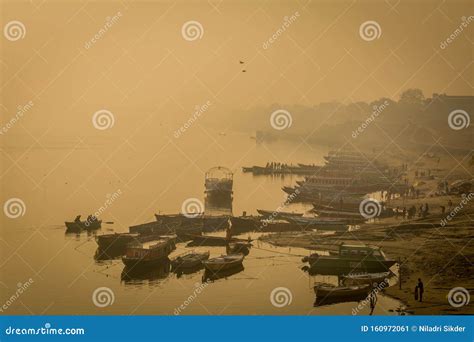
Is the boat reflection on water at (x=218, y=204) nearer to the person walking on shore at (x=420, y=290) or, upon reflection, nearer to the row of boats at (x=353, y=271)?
the row of boats at (x=353, y=271)

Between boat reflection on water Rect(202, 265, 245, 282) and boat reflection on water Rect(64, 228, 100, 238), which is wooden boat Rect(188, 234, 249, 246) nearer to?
boat reflection on water Rect(202, 265, 245, 282)

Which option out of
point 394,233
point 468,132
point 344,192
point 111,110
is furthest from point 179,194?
point 468,132

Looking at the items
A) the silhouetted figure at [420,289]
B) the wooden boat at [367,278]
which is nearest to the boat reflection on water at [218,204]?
the wooden boat at [367,278]

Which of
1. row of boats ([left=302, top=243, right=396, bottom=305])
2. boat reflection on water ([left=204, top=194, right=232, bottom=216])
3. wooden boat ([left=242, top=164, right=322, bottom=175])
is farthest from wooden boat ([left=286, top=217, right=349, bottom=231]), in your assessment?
boat reflection on water ([left=204, top=194, right=232, bottom=216])

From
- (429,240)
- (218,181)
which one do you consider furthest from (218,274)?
(429,240)

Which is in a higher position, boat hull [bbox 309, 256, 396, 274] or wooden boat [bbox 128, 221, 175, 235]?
wooden boat [bbox 128, 221, 175, 235]

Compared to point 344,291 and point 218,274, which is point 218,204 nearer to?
point 218,274
